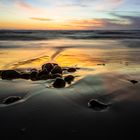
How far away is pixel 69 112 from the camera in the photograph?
13.5ft

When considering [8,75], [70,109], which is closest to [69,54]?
[8,75]

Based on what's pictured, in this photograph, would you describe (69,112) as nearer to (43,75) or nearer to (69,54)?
(43,75)

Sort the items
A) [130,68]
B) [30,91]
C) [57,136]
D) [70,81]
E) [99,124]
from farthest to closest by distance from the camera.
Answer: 1. [130,68]
2. [70,81]
3. [30,91]
4. [99,124]
5. [57,136]

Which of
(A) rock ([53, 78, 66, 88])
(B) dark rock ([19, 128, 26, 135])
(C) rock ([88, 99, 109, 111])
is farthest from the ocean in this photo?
(B) dark rock ([19, 128, 26, 135])

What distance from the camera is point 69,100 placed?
4.77m


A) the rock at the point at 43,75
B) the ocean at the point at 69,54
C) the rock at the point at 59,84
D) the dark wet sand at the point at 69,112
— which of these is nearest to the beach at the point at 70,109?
the dark wet sand at the point at 69,112

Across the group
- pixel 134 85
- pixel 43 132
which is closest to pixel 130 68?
pixel 134 85

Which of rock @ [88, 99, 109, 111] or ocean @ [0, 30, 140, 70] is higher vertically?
rock @ [88, 99, 109, 111]

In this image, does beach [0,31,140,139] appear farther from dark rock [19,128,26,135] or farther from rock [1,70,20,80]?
rock [1,70,20,80]

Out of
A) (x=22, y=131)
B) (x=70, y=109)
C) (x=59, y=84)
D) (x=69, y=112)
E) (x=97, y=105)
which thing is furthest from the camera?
(x=59, y=84)

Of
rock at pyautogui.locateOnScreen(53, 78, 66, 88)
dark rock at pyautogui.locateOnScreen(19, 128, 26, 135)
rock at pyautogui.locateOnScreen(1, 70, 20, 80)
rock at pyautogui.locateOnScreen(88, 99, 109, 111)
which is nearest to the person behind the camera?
dark rock at pyautogui.locateOnScreen(19, 128, 26, 135)

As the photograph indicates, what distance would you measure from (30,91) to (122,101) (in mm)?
1790

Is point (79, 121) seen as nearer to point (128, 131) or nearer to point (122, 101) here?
point (128, 131)

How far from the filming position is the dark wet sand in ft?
11.2
